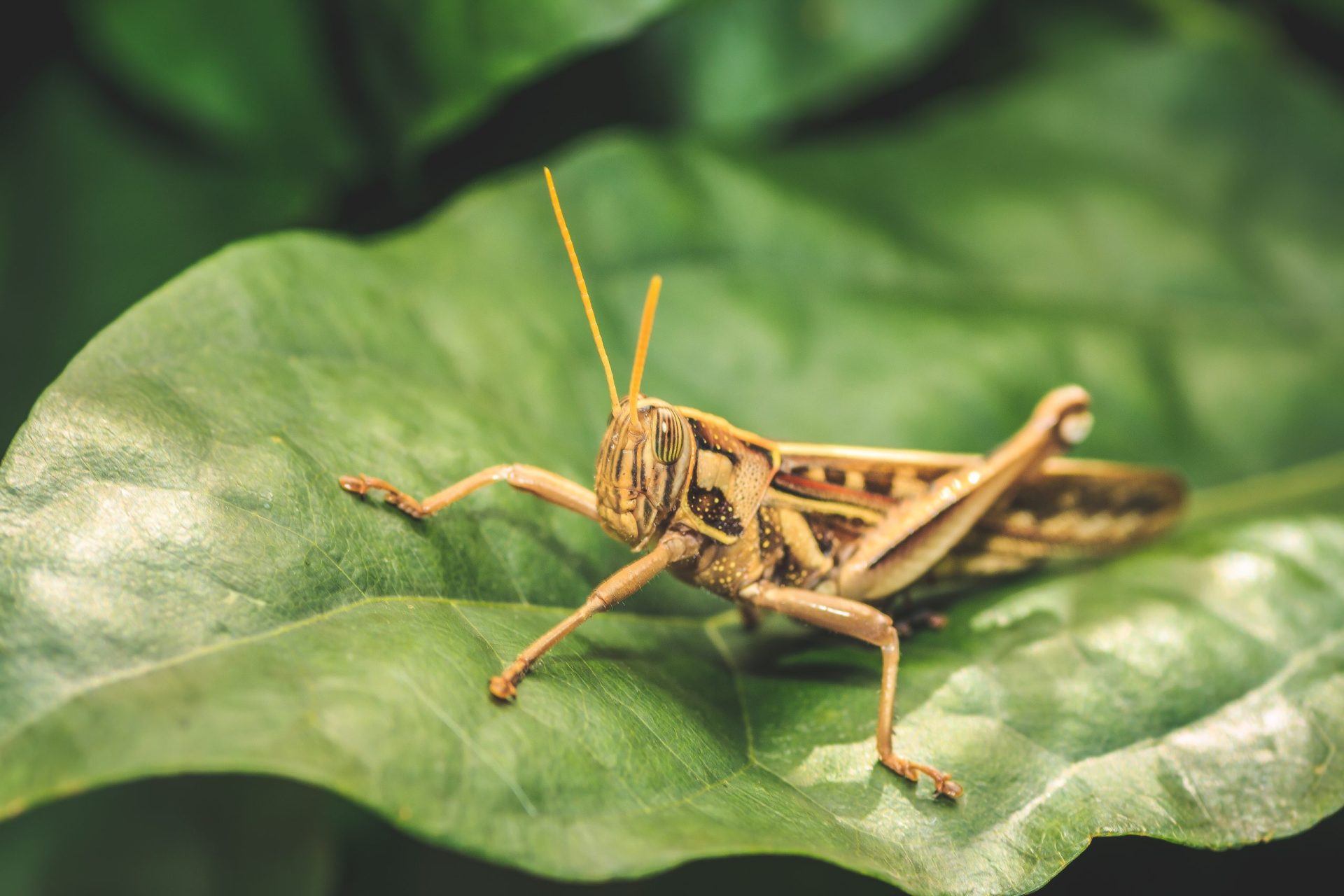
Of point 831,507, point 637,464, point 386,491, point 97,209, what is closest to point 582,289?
point 637,464

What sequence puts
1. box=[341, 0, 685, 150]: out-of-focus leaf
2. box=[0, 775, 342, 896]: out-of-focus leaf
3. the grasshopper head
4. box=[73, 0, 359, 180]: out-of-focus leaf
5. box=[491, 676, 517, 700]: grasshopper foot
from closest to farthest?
box=[491, 676, 517, 700]: grasshopper foot < the grasshopper head < box=[0, 775, 342, 896]: out-of-focus leaf < box=[341, 0, 685, 150]: out-of-focus leaf < box=[73, 0, 359, 180]: out-of-focus leaf

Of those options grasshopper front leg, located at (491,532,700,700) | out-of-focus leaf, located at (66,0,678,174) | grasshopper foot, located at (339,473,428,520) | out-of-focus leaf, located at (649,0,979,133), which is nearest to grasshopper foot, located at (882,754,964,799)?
grasshopper front leg, located at (491,532,700,700)

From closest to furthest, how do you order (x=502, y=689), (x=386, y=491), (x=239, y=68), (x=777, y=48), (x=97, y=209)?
(x=502, y=689)
(x=386, y=491)
(x=239, y=68)
(x=97, y=209)
(x=777, y=48)

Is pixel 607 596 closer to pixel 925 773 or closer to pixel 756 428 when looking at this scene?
pixel 925 773

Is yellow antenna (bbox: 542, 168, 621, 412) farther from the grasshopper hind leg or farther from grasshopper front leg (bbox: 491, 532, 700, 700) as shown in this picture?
the grasshopper hind leg

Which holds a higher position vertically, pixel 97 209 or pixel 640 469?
pixel 97 209

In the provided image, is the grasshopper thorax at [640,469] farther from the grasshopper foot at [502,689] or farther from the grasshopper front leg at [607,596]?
the grasshopper foot at [502,689]

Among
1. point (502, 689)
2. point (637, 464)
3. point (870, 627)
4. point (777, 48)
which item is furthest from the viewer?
point (777, 48)

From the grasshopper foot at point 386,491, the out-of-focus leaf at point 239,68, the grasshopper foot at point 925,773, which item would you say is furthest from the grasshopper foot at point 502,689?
the out-of-focus leaf at point 239,68
